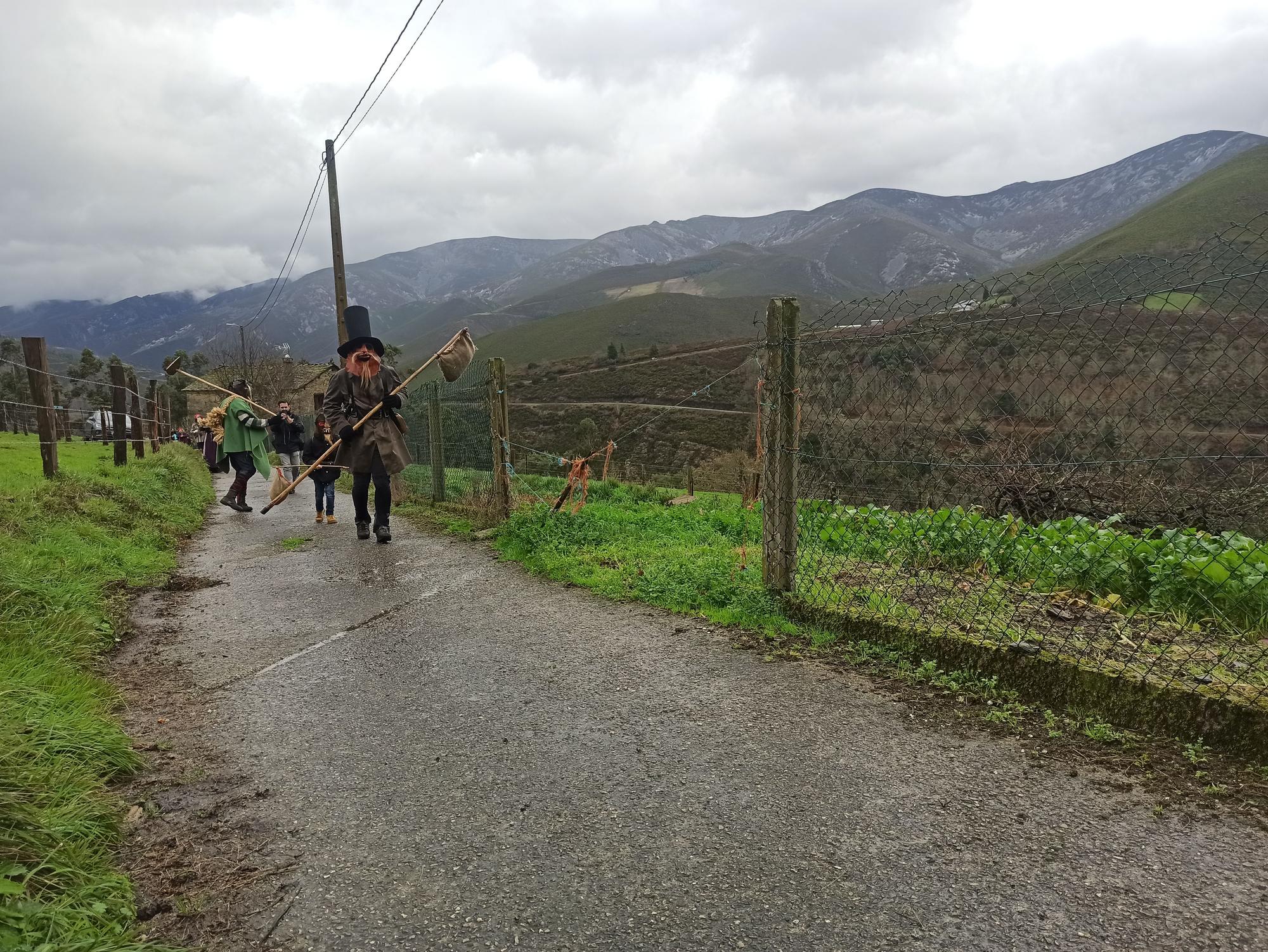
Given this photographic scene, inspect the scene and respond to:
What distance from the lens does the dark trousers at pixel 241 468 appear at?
12.8 metres

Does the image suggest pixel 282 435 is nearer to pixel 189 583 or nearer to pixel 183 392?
pixel 189 583

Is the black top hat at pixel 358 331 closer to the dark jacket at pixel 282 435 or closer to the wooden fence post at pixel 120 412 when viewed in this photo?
the dark jacket at pixel 282 435

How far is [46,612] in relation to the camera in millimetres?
4902

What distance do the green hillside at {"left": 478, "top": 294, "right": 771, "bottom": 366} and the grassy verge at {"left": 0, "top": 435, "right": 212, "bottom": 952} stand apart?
139 metres

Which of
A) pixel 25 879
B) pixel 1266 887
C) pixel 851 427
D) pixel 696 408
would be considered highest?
pixel 851 427

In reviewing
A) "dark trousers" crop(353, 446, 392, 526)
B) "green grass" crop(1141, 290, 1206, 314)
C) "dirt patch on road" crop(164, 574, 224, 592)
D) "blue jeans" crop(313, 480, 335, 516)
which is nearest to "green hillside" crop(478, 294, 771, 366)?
"blue jeans" crop(313, 480, 335, 516)

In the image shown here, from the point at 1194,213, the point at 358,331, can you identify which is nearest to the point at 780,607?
the point at 358,331

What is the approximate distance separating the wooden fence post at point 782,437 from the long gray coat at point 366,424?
15.2 ft

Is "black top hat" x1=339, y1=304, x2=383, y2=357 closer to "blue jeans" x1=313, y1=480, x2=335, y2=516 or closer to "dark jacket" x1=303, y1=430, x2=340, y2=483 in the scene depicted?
"dark jacket" x1=303, y1=430, x2=340, y2=483

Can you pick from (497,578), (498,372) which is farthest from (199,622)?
(498,372)

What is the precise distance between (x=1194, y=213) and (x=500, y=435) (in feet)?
641

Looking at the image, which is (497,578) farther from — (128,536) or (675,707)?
(128,536)

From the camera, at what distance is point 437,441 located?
11.7 meters

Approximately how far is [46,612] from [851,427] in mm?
5184
